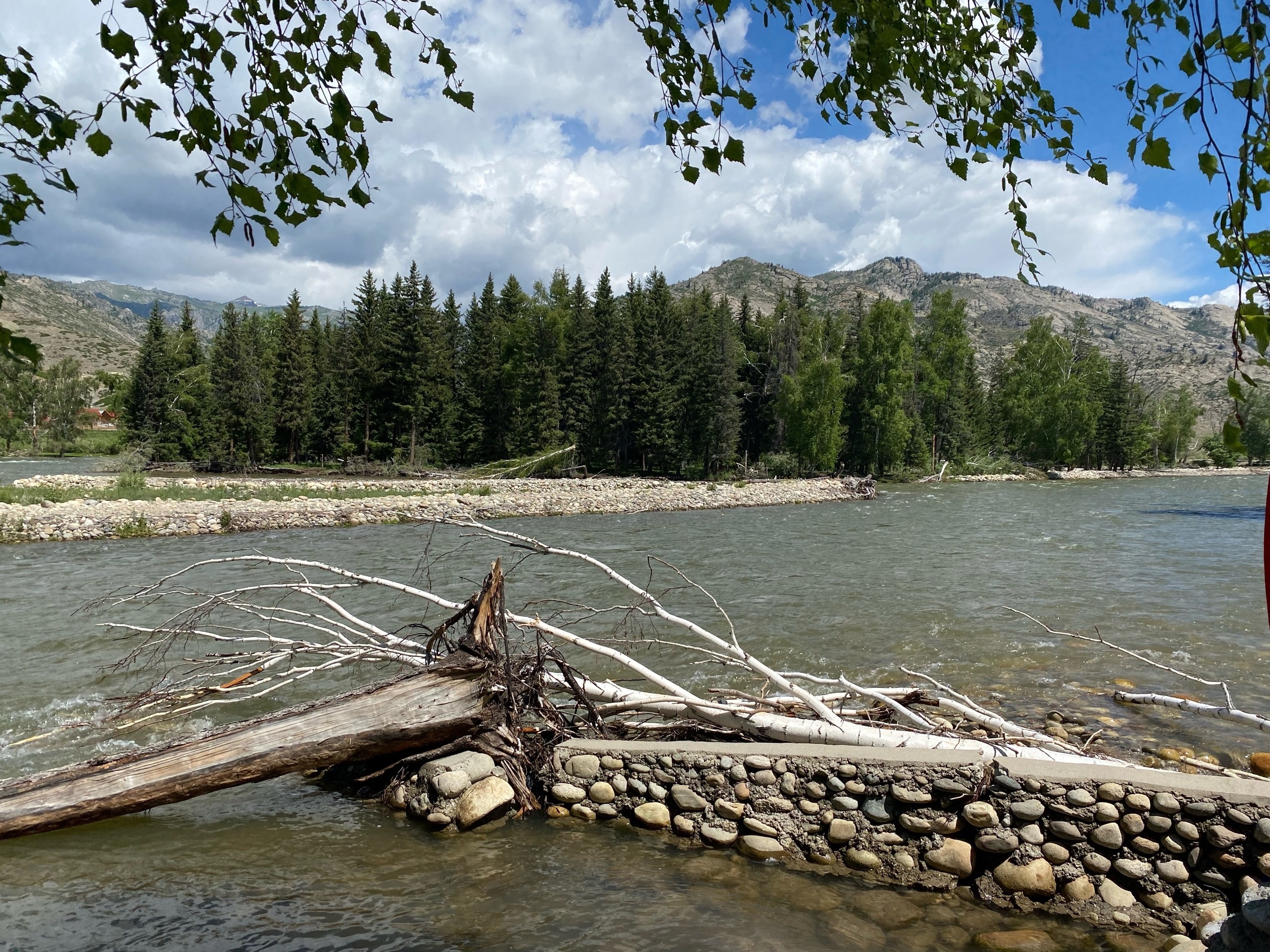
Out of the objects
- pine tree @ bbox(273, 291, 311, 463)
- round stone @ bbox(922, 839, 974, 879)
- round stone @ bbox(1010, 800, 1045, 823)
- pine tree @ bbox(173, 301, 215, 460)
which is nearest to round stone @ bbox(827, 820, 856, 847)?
round stone @ bbox(922, 839, 974, 879)

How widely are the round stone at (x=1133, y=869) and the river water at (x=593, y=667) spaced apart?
1.39 ft

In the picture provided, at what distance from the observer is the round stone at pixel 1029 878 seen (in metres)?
3.80

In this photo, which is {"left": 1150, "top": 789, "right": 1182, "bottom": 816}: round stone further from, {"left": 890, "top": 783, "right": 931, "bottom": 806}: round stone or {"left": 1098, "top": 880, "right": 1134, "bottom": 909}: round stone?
{"left": 890, "top": 783, "right": 931, "bottom": 806}: round stone

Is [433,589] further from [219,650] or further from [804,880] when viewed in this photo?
[804,880]

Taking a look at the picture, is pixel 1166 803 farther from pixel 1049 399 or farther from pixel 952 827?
pixel 1049 399

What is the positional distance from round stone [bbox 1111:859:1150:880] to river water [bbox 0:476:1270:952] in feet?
1.39

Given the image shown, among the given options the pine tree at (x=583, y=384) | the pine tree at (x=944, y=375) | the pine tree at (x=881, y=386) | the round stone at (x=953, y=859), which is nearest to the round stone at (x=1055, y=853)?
the round stone at (x=953, y=859)

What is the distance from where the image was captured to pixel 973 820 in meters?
4.03

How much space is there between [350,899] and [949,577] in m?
12.8

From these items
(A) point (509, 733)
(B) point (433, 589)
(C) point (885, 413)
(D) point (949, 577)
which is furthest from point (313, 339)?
(A) point (509, 733)

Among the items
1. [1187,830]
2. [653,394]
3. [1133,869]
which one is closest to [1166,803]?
[1187,830]

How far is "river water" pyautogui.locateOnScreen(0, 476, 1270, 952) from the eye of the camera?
3.71 m

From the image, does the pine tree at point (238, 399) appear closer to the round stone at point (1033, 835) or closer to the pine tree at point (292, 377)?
the pine tree at point (292, 377)

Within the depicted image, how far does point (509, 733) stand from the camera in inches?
208
